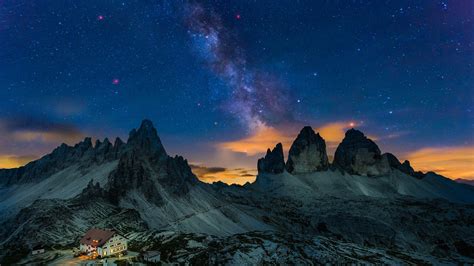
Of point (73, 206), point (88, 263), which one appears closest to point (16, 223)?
point (73, 206)

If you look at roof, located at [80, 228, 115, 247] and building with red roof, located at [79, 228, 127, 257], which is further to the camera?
roof, located at [80, 228, 115, 247]

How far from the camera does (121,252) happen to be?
11662cm

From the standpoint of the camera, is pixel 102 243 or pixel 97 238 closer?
pixel 102 243

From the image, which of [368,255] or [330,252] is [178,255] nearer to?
[330,252]

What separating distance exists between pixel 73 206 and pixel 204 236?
8570 cm

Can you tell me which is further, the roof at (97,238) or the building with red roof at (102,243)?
the roof at (97,238)

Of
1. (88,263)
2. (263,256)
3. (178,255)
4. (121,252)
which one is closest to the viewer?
(88,263)

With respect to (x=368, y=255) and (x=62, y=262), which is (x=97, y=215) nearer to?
(x=62, y=262)

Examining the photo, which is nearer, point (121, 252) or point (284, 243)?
point (121, 252)

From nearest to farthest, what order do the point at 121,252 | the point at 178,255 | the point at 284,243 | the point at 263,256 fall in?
1. the point at 121,252
2. the point at 178,255
3. the point at 263,256
4. the point at 284,243

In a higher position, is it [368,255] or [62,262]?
[62,262]

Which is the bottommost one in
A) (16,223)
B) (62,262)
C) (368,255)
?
(368,255)

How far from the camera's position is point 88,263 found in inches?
3903

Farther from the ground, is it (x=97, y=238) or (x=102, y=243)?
(x=97, y=238)
